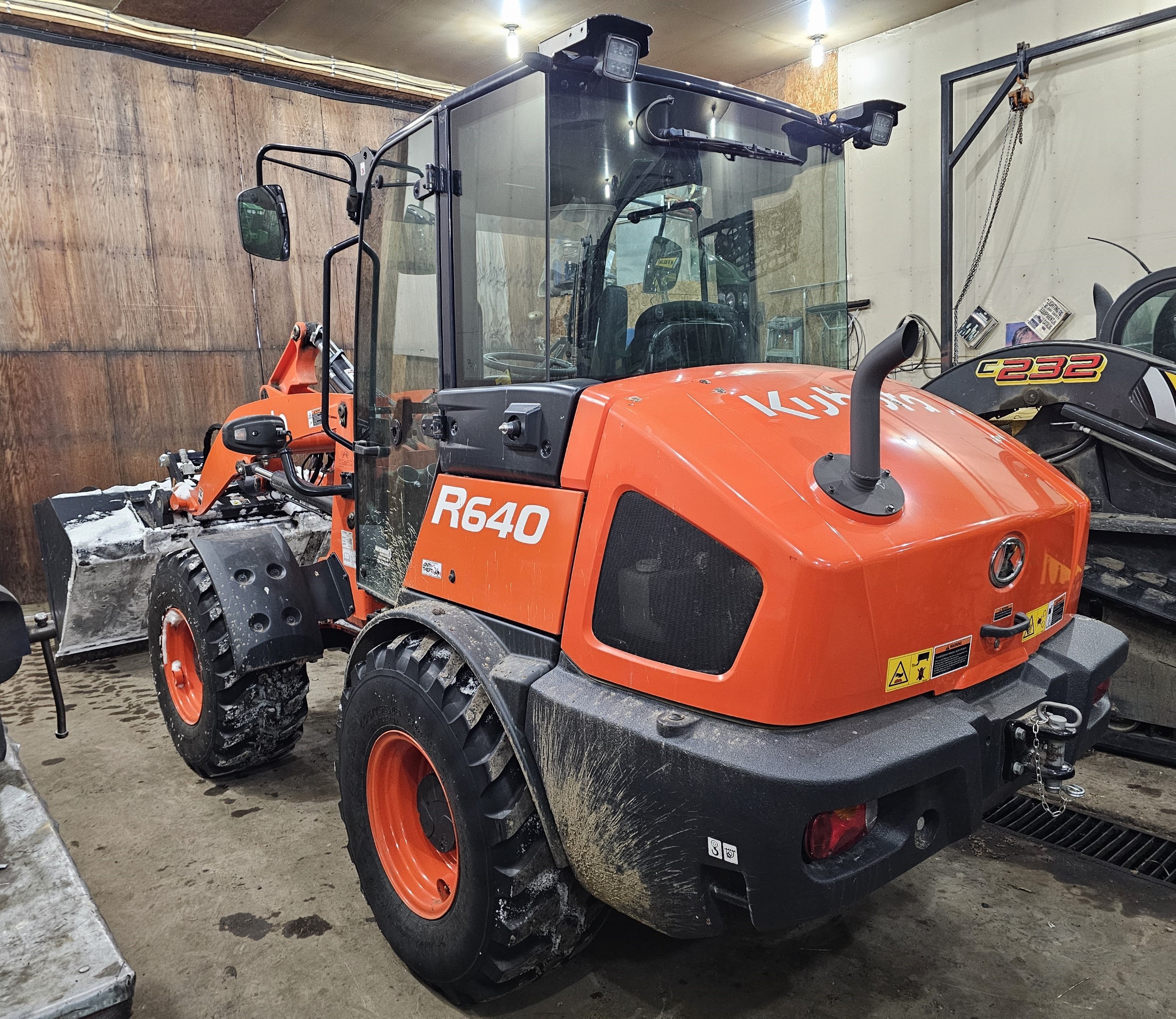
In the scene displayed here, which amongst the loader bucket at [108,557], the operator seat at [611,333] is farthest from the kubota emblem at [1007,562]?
the loader bucket at [108,557]

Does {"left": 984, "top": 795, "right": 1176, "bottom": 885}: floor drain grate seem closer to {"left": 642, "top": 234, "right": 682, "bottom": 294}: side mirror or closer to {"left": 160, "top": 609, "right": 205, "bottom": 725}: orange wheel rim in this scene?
{"left": 642, "top": 234, "right": 682, "bottom": 294}: side mirror

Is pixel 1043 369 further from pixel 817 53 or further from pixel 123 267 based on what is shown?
pixel 123 267

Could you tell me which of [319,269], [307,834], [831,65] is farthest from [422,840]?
[831,65]

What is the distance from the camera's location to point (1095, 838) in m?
2.95

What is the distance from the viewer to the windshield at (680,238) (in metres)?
2.06

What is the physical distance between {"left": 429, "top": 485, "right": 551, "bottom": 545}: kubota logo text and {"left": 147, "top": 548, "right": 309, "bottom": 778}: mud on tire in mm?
1240

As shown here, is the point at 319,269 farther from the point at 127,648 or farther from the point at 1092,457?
the point at 1092,457

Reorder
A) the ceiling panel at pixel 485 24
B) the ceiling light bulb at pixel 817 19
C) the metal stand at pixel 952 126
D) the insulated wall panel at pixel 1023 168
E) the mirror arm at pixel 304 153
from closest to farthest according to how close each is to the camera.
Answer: the mirror arm at pixel 304 153 < the insulated wall panel at pixel 1023 168 < the metal stand at pixel 952 126 < the ceiling panel at pixel 485 24 < the ceiling light bulb at pixel 817 19

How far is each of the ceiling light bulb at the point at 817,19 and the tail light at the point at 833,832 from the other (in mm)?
6325

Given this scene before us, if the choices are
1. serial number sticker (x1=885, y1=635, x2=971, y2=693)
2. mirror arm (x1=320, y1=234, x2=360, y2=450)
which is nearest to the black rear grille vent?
serial number sticker (x1=885, y1=635, x2=971, y2=693)

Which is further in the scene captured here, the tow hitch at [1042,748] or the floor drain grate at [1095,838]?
the floor drain grate at [1095,838]

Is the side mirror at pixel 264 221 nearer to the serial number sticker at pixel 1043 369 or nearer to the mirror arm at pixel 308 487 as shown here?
the mirror arm at pixel 308 487

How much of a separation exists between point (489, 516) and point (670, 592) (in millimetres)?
592

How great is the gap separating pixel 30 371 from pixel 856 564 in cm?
651
